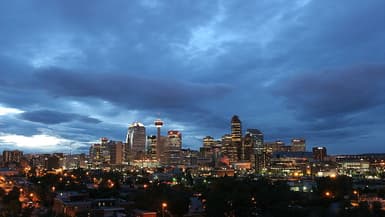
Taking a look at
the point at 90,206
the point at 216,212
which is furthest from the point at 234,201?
the point at 90,206

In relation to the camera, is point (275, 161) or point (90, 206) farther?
point (275, 161)

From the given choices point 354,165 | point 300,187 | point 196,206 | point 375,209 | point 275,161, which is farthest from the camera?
point 275,161

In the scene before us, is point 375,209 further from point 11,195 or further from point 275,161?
point 275,161

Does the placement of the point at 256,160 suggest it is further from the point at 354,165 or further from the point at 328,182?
the point at 328,182

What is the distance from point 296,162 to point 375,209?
143 m

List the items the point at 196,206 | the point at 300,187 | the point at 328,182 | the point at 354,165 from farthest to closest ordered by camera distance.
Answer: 1. the point at 354,165
2. the point at 300,187
3. the point at 328,182
4. the point at 196,206

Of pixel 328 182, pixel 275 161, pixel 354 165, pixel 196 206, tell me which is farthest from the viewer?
pixel 275 161

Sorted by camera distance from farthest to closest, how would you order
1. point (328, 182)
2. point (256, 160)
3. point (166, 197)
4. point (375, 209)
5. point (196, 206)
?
point (256, 160), point (328, 182), point (196, 206), point (166, 197), point (375, 209)

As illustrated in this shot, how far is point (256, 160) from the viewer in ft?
641

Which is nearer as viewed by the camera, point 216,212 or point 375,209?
point 375,209

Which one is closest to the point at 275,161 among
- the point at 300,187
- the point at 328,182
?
the point at 300,187

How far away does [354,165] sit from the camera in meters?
162

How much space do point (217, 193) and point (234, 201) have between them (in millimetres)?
2308

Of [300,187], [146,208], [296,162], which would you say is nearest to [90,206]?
[146,208]
